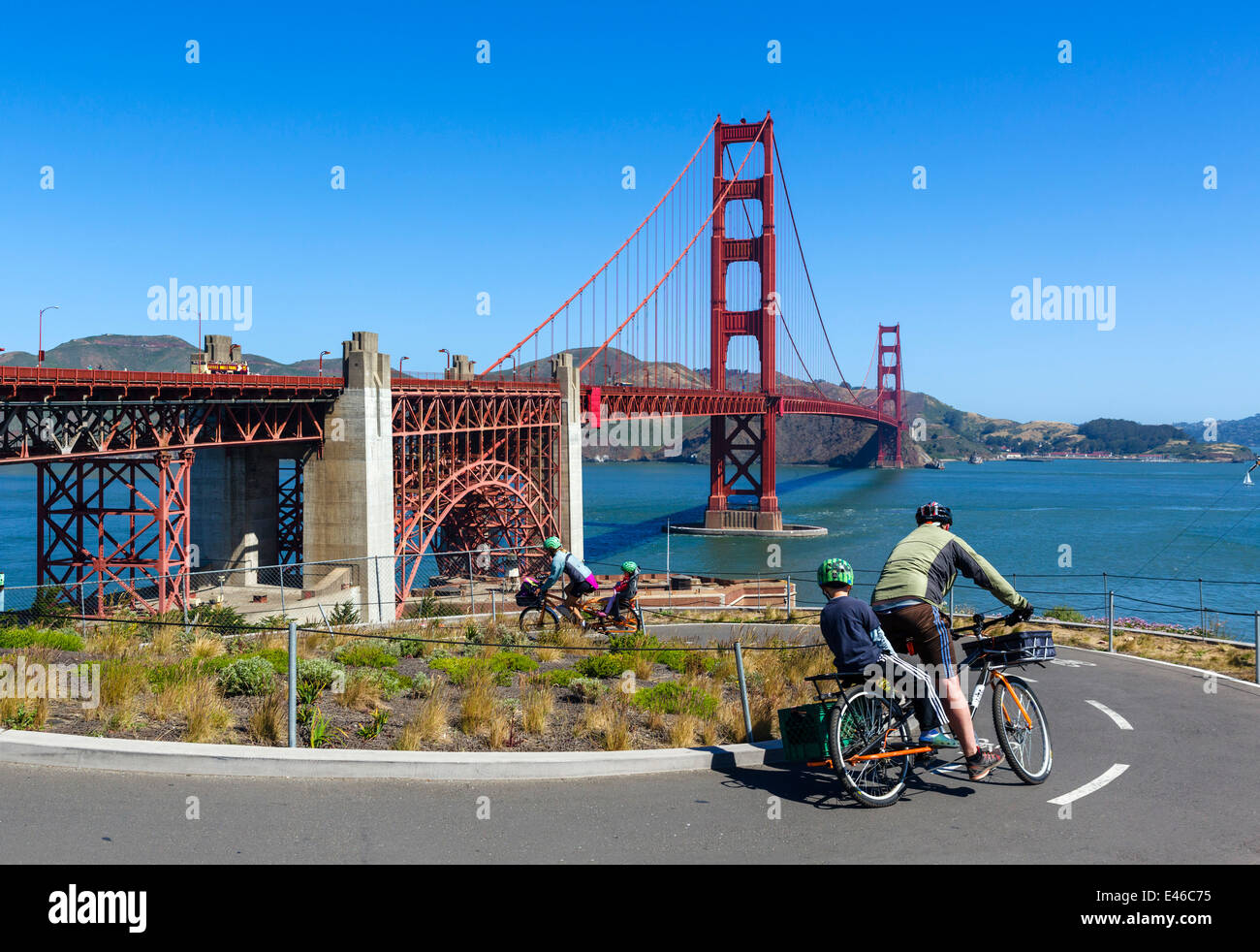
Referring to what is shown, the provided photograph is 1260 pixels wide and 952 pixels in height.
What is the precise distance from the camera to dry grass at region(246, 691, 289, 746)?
7.41m

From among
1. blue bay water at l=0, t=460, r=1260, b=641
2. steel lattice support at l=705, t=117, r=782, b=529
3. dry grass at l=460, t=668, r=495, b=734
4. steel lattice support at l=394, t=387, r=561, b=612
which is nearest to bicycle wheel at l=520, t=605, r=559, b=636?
dry grass at l=460, t=668, r=495, b=734

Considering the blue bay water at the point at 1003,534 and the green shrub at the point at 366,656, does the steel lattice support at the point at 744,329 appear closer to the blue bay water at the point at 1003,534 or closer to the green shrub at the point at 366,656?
the blue bay water at the point at 1003,534

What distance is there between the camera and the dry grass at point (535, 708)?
320 inches

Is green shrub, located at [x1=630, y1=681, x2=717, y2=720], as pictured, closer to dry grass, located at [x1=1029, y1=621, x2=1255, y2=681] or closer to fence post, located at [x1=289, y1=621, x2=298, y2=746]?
fence post, located at [x1=289, y1=621, x2=298, y2=746]

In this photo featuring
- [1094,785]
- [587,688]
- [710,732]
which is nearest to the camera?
[1094,785]

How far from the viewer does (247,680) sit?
885 centimetres

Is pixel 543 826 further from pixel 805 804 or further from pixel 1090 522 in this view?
pixel 1090 522

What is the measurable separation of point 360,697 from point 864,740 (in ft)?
14.5

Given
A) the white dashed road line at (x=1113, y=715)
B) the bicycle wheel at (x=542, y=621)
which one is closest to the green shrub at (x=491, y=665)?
the bicycle wheel at (x=542, y=621)

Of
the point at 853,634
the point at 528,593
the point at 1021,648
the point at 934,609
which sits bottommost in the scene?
the point at 528,593

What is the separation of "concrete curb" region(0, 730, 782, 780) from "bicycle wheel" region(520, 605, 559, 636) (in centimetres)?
639

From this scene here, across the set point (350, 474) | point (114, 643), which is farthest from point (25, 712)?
point (350, 474)

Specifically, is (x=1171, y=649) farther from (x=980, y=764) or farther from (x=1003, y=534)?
(x=1003, y=534)
